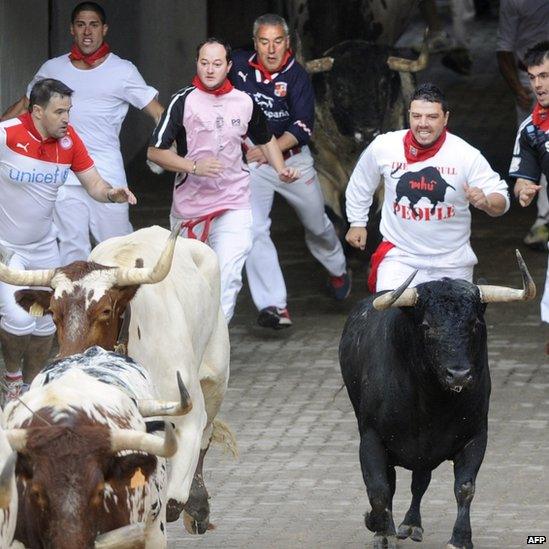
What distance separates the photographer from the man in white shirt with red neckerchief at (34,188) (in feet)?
32.6

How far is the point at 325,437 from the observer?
10438 millimetres

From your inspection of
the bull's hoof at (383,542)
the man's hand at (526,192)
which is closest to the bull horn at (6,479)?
the bull's hoof at (383,542)

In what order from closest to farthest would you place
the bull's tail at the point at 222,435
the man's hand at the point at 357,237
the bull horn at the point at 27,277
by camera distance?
the bull horn at the point at 27,277, the bull's tail at the point at 222,435, the man's hand at the point at 357,237

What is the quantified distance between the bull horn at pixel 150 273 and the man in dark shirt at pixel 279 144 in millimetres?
4218

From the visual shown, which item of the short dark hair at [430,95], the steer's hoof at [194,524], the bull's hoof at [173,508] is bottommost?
the steer's hoof at [194,524]

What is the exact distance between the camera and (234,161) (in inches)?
446

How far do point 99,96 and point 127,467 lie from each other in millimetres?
6192

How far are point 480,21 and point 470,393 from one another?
1875cm

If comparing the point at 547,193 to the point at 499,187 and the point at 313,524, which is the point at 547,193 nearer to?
the point at 499,187

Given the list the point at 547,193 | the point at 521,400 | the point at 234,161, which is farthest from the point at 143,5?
the point at 521,400

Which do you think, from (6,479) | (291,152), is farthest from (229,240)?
(6,479)

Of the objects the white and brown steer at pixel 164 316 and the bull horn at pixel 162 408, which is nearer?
the bull horn at pixel 162 408

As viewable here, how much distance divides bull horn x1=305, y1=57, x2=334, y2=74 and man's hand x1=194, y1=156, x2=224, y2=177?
9.08ft

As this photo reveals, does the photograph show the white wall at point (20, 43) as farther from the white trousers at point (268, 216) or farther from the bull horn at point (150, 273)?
the bull horn at point (150, 273)
